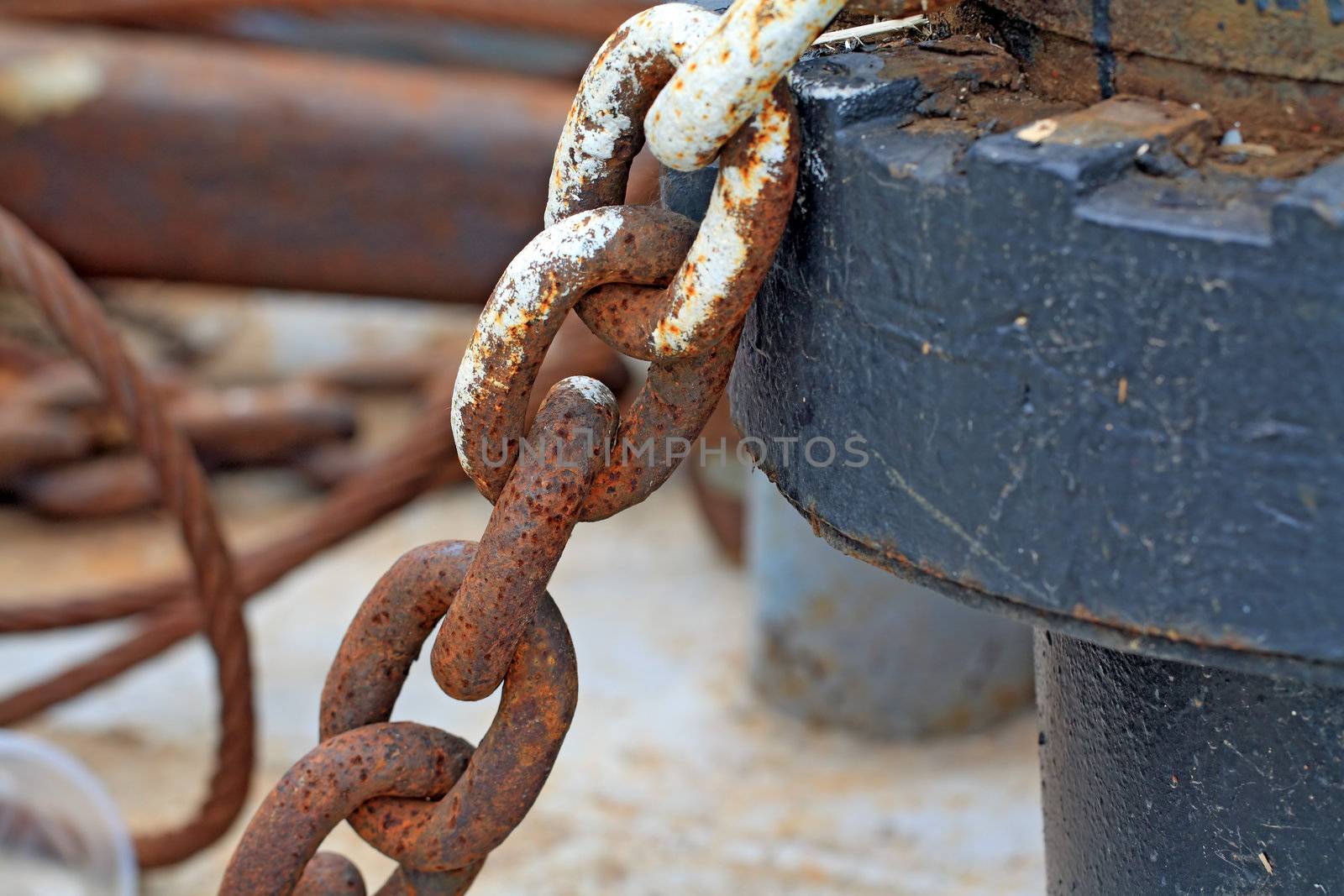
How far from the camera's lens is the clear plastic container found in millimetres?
1648

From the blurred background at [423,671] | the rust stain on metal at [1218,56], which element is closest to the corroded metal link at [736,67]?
the rust stain on metal at [1218,56]

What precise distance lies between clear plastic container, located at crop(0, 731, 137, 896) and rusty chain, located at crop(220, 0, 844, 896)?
1063mm

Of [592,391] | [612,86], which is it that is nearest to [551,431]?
[592,391]

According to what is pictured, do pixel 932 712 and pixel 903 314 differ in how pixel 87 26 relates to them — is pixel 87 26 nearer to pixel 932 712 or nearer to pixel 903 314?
pixel 932 712

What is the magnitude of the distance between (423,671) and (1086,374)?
1.69 metres

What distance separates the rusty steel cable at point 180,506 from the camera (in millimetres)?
1535

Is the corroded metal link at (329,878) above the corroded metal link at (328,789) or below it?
below

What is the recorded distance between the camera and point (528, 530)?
61 cm

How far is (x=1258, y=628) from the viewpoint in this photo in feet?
1.70

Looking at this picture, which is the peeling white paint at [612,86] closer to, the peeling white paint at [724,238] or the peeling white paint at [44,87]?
the peeling white paint at [724,238]

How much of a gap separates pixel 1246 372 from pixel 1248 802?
27 centimetres

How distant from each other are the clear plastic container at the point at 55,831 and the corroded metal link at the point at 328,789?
1075mm

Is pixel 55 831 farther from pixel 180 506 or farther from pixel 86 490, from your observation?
pixel 86 490

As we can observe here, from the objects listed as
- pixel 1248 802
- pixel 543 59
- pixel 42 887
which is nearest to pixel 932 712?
pixel 42 887
